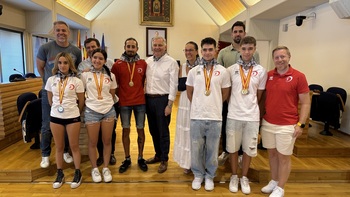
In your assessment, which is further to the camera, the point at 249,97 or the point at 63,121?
the point at 63,121

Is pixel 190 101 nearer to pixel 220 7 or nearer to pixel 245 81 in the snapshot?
pixel 245 81

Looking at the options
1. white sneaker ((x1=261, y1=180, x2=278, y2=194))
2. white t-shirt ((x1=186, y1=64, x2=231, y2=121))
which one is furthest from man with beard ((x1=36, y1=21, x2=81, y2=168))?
white sneaker ((x1=261, y1=180, x2=278, y2=194))

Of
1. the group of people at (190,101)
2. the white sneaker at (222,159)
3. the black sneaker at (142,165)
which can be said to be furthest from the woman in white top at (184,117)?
the white sneaker at (222,159)

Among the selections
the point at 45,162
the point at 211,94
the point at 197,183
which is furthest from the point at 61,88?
the point at 197,183

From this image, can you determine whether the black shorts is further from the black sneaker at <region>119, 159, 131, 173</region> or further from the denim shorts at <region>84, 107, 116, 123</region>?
the black sneaker at <region>119, 159, 131, 173</region>

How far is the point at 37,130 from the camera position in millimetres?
3336

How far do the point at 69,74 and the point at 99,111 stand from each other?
481 millimetres

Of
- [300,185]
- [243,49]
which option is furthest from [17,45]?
[300,185]

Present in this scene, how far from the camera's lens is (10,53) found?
6398 mm

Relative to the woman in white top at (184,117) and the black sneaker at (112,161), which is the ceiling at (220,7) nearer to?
the woman in white top at (184,117)

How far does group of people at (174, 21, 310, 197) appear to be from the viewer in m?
2.22

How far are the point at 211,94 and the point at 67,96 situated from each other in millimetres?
1410

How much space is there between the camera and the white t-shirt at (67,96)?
241 cm

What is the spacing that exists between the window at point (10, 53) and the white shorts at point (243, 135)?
557 centimetres
